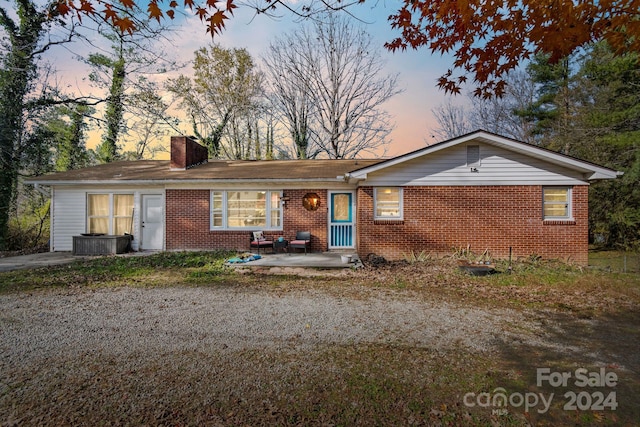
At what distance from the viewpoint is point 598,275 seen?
8.86 meters

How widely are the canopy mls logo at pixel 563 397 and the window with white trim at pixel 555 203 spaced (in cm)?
901

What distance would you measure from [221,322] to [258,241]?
272 inches

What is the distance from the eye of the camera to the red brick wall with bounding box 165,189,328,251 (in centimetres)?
1246

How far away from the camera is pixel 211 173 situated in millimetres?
13070

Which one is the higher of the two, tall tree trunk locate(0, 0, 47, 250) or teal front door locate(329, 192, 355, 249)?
tall tree trunk locate(0, 0, 47, 250)

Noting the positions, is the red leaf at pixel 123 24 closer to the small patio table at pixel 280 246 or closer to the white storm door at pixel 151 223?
the small patio table at pixel 280 246

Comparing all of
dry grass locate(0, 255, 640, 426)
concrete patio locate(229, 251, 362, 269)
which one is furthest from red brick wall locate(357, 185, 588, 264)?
→ dry grass locate(0, 255, 640, 426)

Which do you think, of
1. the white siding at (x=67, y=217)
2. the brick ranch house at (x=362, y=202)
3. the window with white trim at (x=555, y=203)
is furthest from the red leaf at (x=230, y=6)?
the white siding at (x=67, y=217)

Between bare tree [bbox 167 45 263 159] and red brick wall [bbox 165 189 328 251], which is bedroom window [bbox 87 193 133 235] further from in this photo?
bare tree [bbox 167 45 263 159]

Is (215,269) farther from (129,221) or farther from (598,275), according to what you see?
(598,275)

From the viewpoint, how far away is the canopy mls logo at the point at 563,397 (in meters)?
2.89

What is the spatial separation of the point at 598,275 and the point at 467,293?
4.77 metres

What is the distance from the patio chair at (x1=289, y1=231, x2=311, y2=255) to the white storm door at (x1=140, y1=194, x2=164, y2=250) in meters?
5.37

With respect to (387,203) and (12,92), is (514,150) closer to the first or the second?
(387,203)
